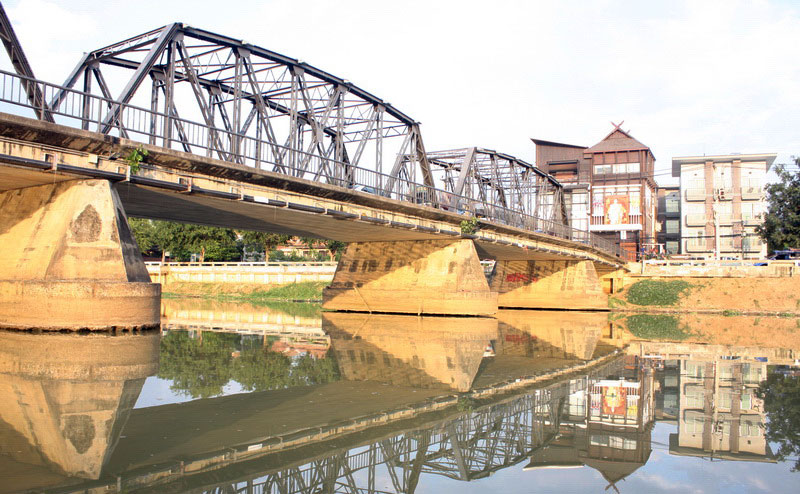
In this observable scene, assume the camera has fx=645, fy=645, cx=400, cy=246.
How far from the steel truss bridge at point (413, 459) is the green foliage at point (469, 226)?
27544mm

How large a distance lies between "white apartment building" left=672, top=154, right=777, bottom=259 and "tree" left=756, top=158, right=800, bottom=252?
20803 millimetres

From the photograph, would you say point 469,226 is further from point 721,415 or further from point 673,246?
point 673,246

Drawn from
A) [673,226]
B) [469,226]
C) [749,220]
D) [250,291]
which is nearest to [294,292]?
[250,291]

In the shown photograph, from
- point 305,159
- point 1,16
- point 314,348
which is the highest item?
point 1,16

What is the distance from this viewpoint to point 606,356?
18.2 metres

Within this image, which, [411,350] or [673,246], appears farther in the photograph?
[673,246]

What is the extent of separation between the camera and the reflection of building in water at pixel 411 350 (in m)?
13.3

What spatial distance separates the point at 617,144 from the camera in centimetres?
8456

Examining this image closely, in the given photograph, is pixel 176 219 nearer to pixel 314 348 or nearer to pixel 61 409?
pixel 314 348

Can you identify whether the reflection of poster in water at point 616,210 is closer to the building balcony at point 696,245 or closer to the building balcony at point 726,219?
the building balcony at point 696,245

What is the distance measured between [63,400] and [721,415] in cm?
981

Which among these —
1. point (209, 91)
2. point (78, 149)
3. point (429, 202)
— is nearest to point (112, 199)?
point (78, 149)

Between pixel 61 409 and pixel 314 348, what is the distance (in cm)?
1009

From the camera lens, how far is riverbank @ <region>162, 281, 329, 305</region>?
59.3 metres
